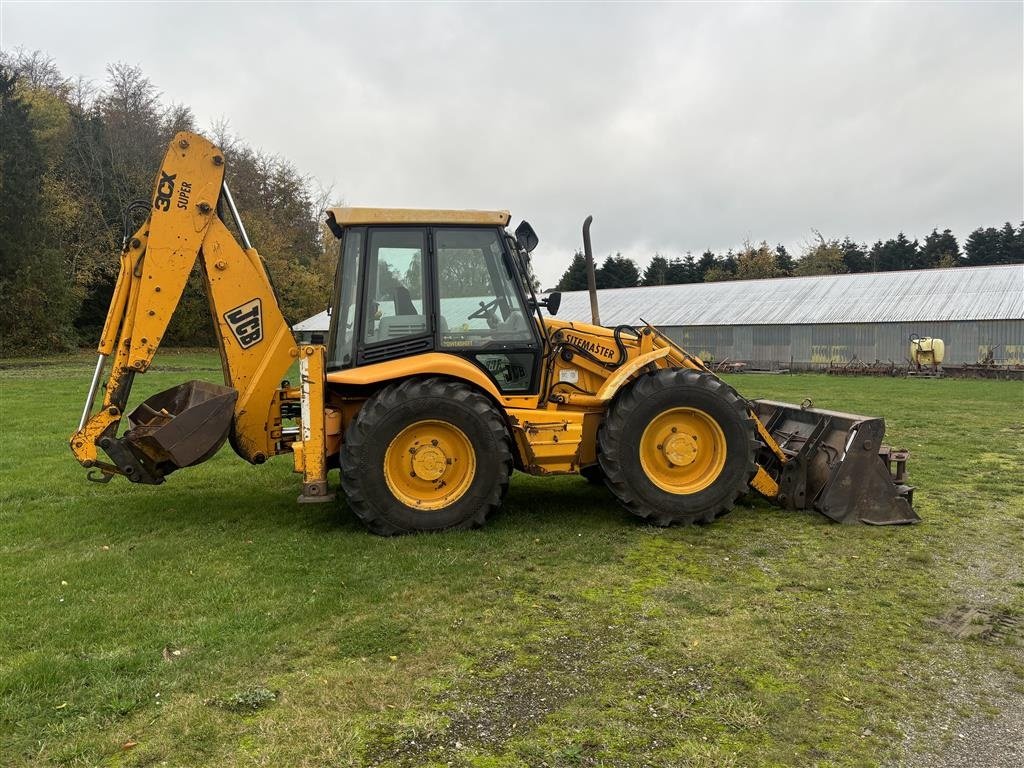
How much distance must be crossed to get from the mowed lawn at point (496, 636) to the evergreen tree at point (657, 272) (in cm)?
7439

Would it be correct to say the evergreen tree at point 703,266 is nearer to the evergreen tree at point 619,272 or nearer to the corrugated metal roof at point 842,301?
the evergreen tree at point 619,272

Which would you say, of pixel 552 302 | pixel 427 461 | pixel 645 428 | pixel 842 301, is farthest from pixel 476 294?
pixel 842 301

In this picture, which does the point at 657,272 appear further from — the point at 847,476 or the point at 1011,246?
the point at 847,476

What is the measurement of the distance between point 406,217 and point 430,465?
2170mm

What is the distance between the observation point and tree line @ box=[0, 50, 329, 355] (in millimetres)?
33531

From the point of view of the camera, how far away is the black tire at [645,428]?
19.6 feet

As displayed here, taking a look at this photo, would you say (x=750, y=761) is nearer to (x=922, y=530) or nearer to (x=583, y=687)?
(x=583, y=687)

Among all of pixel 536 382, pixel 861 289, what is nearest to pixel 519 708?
pixel 536 382

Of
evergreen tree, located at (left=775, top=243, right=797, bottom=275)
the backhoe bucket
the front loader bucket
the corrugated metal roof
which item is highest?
evergreen tree, located at (left=775, top=243, right=797, bottom=275)

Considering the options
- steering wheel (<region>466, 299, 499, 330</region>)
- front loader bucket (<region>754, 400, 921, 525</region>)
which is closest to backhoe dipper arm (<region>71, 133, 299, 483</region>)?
steering wheel (<region>466, 299, 499, 330</region>)

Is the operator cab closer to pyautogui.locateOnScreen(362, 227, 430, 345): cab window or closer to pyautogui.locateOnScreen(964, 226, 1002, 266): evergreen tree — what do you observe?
pyautogui.locateOnScreen(362, 227, 430, 345): cab window

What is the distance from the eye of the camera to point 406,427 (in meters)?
5.69

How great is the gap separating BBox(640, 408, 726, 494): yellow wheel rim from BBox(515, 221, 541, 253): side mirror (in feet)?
6.30

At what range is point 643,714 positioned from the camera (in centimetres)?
314
